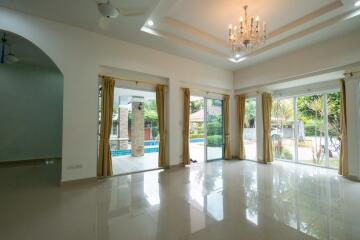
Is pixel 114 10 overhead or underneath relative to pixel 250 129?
overhead

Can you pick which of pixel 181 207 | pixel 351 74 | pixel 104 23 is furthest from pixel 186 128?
pixel 351 74

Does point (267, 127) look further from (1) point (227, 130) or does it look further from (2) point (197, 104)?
(2) point (197, 104)

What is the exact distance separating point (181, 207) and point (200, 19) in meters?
3.90

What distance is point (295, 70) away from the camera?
4.81m

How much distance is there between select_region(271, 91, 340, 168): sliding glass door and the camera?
202 inches

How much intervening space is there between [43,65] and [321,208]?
8.63 m

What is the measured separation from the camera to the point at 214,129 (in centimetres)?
636

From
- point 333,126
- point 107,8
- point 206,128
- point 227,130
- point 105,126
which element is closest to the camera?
point 107,8

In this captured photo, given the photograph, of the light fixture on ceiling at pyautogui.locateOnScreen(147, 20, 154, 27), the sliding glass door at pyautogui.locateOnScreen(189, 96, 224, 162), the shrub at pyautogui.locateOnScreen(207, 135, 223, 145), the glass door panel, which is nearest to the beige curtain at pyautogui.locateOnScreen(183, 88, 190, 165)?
the sliding glass door at pyautogui.locateOnScreen(189, 96, 224, 162)

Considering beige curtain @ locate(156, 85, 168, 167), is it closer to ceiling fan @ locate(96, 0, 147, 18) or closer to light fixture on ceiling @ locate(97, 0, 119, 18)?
ceiling fan @ locate(96, 0, 147, 18)

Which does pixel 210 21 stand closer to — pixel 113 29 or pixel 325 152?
pixel 113 29

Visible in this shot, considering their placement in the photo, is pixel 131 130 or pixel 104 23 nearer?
pixel 104 23

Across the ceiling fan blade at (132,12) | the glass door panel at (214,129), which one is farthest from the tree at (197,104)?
the ceiling fan blade at (132,12)

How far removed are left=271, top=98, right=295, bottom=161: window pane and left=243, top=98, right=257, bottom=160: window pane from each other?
0.72 meters
